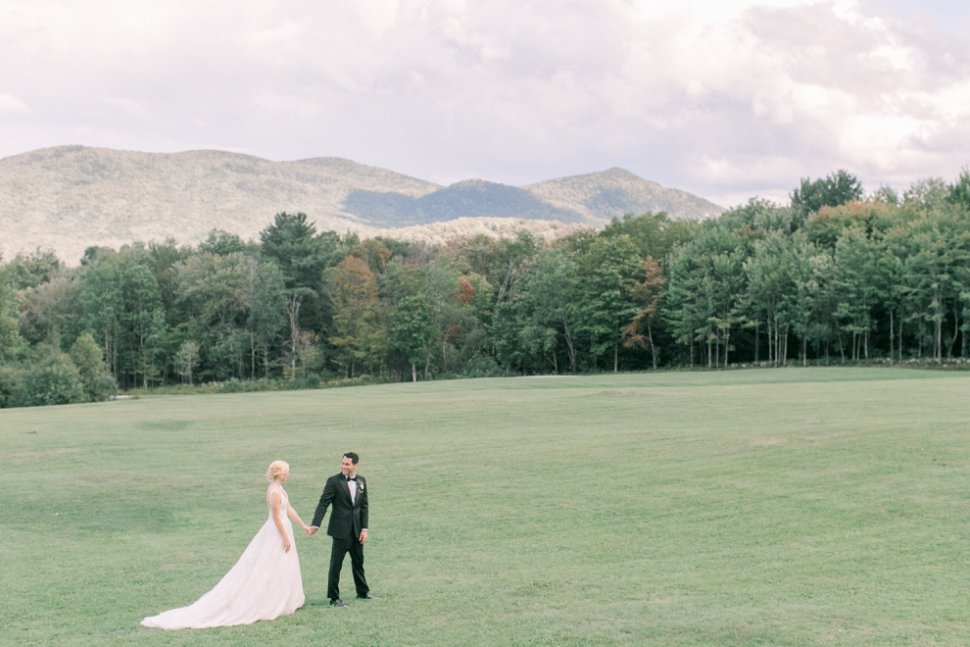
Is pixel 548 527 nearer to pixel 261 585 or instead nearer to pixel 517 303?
pixel 261 585

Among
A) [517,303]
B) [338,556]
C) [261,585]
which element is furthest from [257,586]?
[517,303]

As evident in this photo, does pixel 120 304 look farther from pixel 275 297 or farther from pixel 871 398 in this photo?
pixel 871 398

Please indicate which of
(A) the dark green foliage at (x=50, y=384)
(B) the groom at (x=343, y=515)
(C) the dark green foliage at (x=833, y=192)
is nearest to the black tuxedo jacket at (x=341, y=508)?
(B) the groom at (x=343, y=515)

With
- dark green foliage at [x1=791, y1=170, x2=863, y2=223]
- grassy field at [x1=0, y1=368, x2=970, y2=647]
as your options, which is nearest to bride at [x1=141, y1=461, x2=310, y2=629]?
grassy field at [x1=0, y1=368, x2=970, y2=647]

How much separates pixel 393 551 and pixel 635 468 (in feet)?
30.0

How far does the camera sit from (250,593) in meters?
12.0

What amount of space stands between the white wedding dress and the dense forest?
63.8 m

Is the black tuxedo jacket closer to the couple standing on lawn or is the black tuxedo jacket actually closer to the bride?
the couple standing on lawn

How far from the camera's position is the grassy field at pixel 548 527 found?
462 inches

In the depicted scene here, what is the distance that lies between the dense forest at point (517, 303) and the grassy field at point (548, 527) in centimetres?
4096

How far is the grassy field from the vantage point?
11742mm

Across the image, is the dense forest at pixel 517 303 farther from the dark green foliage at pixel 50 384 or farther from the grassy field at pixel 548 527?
the grassy field at pixel 548 527

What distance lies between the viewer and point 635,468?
2414 cm

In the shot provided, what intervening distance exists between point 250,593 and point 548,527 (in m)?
7.81
